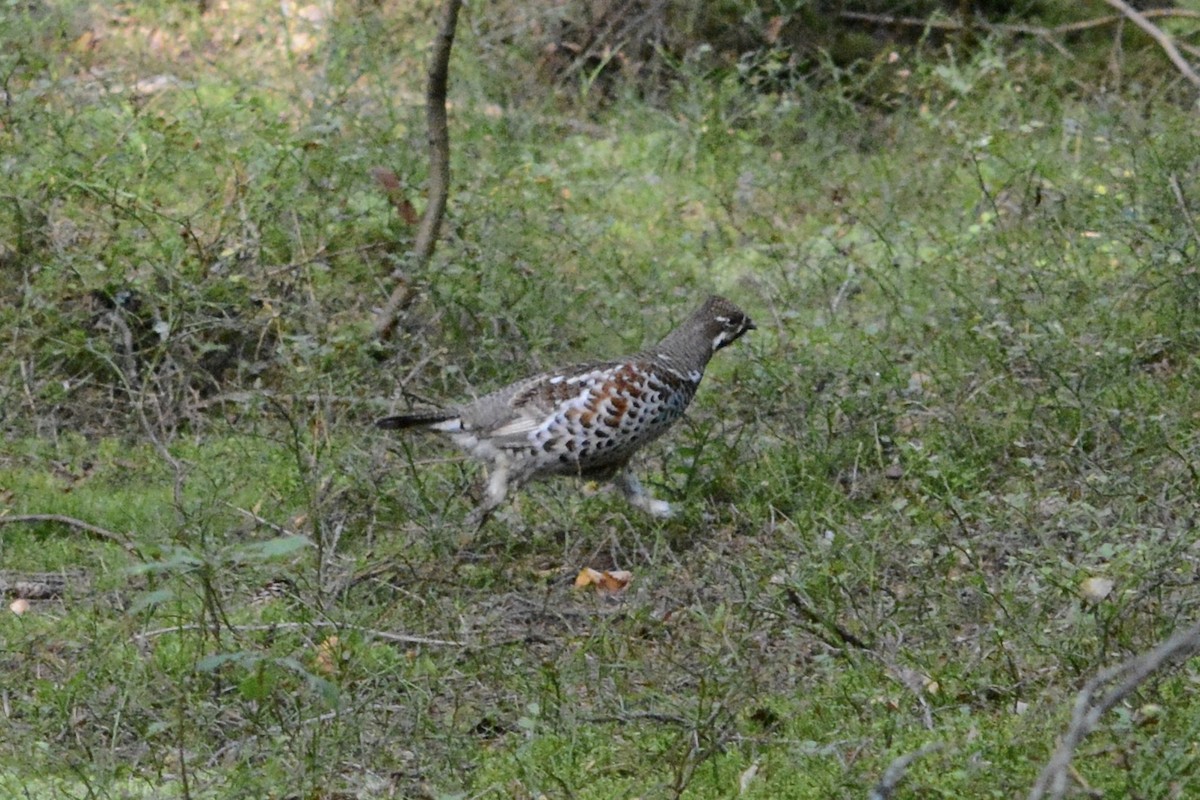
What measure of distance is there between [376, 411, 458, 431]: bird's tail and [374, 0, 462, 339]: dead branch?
4.74 ft

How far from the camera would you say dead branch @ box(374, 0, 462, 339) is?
8.99 m

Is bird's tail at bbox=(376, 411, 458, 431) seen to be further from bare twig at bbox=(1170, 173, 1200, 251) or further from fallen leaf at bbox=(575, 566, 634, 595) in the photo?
bare twig at bbox=(1170, 173, 1200, 251)

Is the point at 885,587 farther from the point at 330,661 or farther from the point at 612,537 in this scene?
the point at 330,661

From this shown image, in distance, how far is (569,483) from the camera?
8461mm

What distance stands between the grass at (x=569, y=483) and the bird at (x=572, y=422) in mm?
176

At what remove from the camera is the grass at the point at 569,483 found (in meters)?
5.32

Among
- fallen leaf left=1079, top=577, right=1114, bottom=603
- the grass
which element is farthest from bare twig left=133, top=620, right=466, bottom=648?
fallen leaf left=1079, top=577, right=1114, bottom=603

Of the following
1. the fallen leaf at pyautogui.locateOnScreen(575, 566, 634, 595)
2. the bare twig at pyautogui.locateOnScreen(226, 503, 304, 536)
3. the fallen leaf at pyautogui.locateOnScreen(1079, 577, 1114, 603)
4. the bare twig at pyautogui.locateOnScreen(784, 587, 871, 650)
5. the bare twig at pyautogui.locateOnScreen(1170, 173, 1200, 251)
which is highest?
the bare twig at pyautogui.locateOnScreen(1170, 173, 1200, 251)

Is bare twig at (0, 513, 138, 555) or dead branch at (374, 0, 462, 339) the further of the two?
dead branch at (374, 0, 462, 339)

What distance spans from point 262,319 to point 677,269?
8.90ft

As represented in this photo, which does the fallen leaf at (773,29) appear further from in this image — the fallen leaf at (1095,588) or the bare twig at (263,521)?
the fallen leaf at (1095,588)

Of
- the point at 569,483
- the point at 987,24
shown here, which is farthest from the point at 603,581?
the point at 987,24

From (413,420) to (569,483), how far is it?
118 cm

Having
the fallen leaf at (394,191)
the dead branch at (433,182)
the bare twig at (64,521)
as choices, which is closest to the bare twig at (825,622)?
the bare twig at (64,521)
